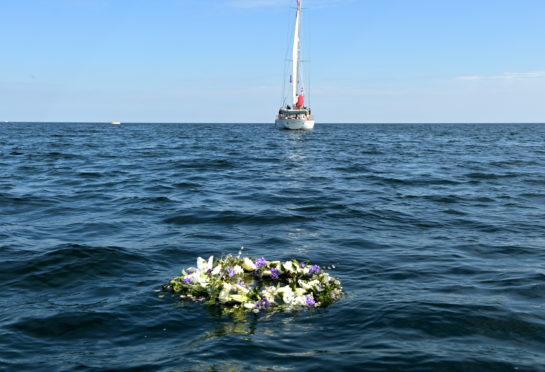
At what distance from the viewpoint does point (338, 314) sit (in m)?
6.32

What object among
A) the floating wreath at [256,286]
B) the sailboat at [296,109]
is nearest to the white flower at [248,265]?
the floating wreath at [256,286]

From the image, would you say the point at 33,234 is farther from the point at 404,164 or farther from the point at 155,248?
the point at 404,164


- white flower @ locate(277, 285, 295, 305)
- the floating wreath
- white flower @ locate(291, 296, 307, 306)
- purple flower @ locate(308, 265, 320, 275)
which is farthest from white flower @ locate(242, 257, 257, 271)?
white flower @ locate(291, 296, 307, 306)

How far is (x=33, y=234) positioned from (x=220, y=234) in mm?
4056

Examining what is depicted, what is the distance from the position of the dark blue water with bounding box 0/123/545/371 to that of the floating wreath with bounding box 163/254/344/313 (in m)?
0.26

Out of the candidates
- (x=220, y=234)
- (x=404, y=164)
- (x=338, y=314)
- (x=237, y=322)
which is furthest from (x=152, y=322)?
(x=404, y=164)

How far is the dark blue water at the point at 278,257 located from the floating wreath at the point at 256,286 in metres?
0.26

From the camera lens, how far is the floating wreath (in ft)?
21.5

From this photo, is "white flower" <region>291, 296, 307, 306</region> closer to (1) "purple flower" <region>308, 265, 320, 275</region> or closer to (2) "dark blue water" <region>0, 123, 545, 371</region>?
(2) "dark blue water" <region>0, 123, 545, 371</region>

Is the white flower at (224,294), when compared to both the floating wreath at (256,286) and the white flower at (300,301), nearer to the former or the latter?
the floating wreath at (256,286)

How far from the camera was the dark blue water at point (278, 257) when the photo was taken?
5.18 m

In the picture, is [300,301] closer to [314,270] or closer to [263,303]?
[263,303]

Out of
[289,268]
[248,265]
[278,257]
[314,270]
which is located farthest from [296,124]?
[289,268]

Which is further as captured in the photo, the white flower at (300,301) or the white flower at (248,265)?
the white flower at (248,265)
